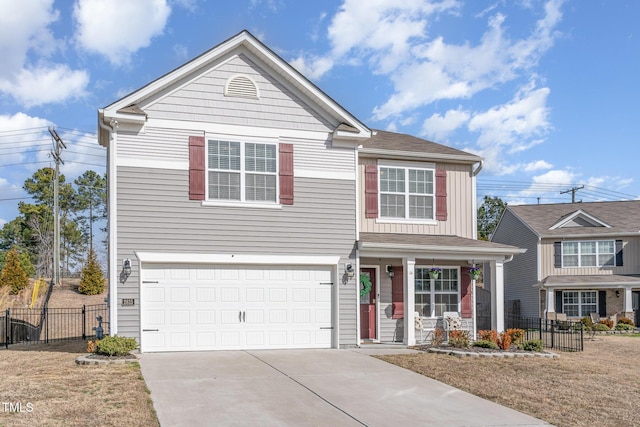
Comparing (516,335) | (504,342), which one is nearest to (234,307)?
(504,342)

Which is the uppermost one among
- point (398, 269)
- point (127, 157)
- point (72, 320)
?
point (127, 157)

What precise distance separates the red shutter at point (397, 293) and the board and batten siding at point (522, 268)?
A: 17313mm

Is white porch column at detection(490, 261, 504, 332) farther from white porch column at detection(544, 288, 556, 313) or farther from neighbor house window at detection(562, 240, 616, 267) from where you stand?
neighbor house window at detection(562, 240, 616, 267)

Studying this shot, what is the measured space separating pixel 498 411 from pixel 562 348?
9962mm

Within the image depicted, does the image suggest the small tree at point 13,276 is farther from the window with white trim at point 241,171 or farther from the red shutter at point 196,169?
the window with white trim at point 241,171

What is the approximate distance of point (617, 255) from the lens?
32.4 m

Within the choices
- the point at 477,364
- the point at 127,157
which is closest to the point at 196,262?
the point at 127,157

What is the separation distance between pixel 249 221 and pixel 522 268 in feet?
75.2

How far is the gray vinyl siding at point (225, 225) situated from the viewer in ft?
48.7

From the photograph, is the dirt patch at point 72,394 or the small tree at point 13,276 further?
the small tree at point 13,276

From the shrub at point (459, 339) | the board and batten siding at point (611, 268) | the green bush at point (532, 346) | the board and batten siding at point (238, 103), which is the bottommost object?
the green bush at point (532, 346)

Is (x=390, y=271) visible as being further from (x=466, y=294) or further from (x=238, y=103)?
(x=238, y=103)

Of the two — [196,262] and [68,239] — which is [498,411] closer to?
[196,262]

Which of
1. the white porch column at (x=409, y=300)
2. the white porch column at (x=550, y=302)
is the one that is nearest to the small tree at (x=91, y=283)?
the white porch column at (x=409, y=300)
